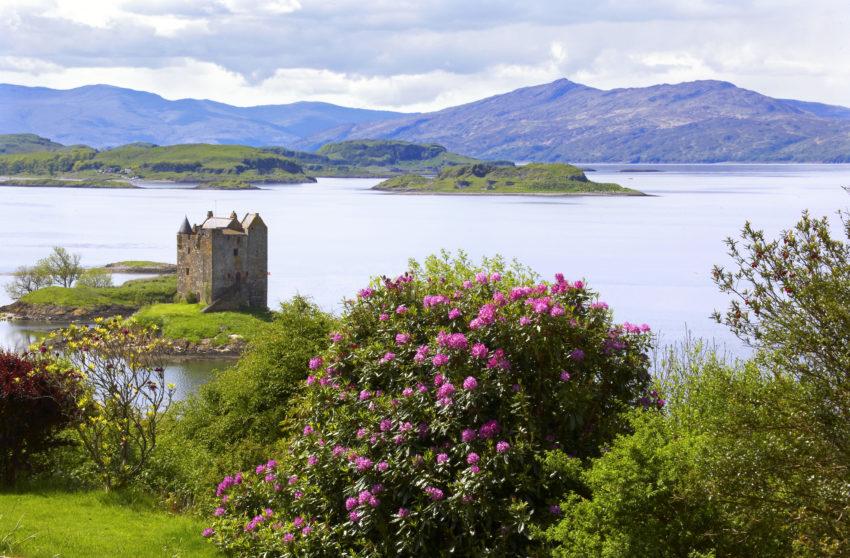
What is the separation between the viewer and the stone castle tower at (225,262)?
81625mm

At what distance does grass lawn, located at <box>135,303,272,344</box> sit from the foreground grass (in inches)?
200

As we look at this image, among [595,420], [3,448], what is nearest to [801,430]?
[595,420]

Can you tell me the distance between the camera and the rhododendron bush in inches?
530

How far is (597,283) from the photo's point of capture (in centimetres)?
9594

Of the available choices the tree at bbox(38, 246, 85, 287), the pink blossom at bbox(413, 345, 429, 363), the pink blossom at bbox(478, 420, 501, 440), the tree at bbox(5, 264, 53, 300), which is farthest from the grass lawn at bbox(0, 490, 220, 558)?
the tree at bbox(38, 246, 85, 287)

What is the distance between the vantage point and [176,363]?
69375 mm

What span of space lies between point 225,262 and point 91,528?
2654 inches

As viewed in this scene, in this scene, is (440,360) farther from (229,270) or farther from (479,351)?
(229,270)

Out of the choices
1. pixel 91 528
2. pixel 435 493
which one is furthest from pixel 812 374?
pixel 91 528

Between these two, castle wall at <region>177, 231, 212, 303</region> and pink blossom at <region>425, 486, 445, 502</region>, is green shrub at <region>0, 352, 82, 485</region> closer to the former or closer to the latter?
pink blossom at <region>425, 486, 445, 502</region>

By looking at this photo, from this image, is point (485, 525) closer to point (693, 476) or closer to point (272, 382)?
point (693, 476)

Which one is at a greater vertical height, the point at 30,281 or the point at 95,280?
Result: the point at 95,280

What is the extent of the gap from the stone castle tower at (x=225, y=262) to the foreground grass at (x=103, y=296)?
5.44 m

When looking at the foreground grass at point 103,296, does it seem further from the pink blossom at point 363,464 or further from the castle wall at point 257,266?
the pink blossom at point 363,464
